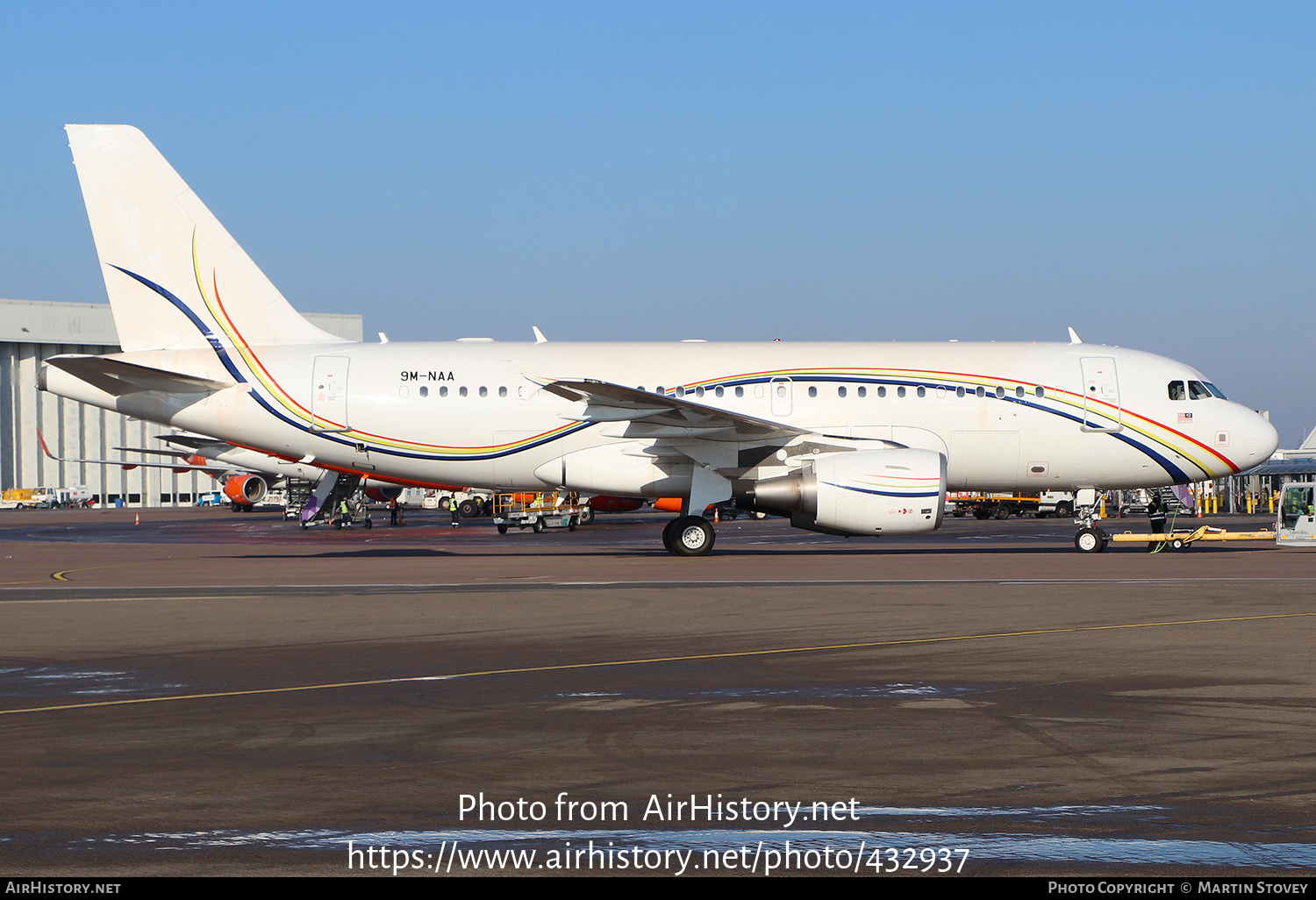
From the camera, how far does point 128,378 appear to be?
2623 centimetres

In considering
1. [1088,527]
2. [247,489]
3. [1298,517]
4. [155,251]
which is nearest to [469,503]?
[247,489]

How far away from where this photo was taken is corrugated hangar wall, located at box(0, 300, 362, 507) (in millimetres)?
109562

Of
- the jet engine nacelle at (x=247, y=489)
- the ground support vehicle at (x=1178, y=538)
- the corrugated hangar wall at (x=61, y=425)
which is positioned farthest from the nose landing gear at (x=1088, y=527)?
the corrugated hangar wall at (x=61, y=425)

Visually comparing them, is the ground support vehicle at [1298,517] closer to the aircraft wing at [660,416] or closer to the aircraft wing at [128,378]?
the aircraft wing at [660,416]

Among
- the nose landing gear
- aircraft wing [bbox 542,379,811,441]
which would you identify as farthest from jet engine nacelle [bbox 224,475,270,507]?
the nose landing gear

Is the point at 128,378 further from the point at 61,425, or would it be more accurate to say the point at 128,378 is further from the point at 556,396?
the point at 61,425

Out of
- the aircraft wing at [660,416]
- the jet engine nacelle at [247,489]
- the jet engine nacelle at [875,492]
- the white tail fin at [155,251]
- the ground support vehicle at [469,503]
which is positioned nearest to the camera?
the aircraft wing at [660,416]

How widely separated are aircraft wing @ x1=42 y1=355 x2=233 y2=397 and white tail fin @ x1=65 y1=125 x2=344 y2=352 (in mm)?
1056

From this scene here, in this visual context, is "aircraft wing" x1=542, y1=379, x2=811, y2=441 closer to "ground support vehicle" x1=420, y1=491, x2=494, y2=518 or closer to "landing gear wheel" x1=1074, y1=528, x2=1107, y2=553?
"landing gear wheel" x1=1074, y1=528, x2=1107, y2=553

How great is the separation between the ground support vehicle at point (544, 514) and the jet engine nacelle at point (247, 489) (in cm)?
2676

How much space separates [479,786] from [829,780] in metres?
1.81

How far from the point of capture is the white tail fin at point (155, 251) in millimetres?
26875
